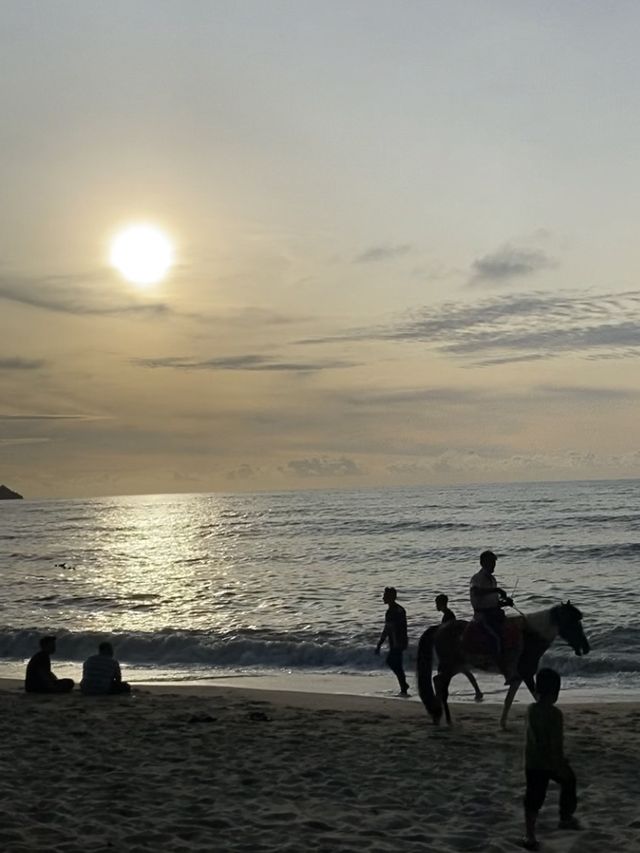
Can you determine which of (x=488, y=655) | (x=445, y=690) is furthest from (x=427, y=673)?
(x=488, y=655)

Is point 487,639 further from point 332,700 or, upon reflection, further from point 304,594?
point 304,594

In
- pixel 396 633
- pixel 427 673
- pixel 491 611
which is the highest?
pixel 491 611

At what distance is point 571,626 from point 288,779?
14.1ft

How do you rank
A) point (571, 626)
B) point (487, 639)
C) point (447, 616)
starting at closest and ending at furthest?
point (571, 626) → point (487, 639) → point (447, 616)

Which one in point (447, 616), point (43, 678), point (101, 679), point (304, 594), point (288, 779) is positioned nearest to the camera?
point (288, 779)

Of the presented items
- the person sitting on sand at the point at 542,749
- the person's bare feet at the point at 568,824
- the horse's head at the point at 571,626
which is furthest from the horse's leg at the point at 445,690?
the person sitting on sand at the point at 542,749

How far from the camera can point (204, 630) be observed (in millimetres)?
26172

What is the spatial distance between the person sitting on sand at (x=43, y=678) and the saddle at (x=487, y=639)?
7.47m

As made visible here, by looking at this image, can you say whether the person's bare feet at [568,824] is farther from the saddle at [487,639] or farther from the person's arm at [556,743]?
the saddle at [487,639]

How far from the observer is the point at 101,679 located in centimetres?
1553

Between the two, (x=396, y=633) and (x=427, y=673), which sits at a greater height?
(x=396, y=633)

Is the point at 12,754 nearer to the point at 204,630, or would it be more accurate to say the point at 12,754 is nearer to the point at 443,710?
the point at 443,710

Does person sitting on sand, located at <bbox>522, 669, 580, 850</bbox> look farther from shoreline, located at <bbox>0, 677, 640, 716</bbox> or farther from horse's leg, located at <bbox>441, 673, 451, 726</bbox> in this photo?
Result: shoreline, located at <bbox>0, 677, 640, 716</bbox>

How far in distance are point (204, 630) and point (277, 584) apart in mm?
12100
